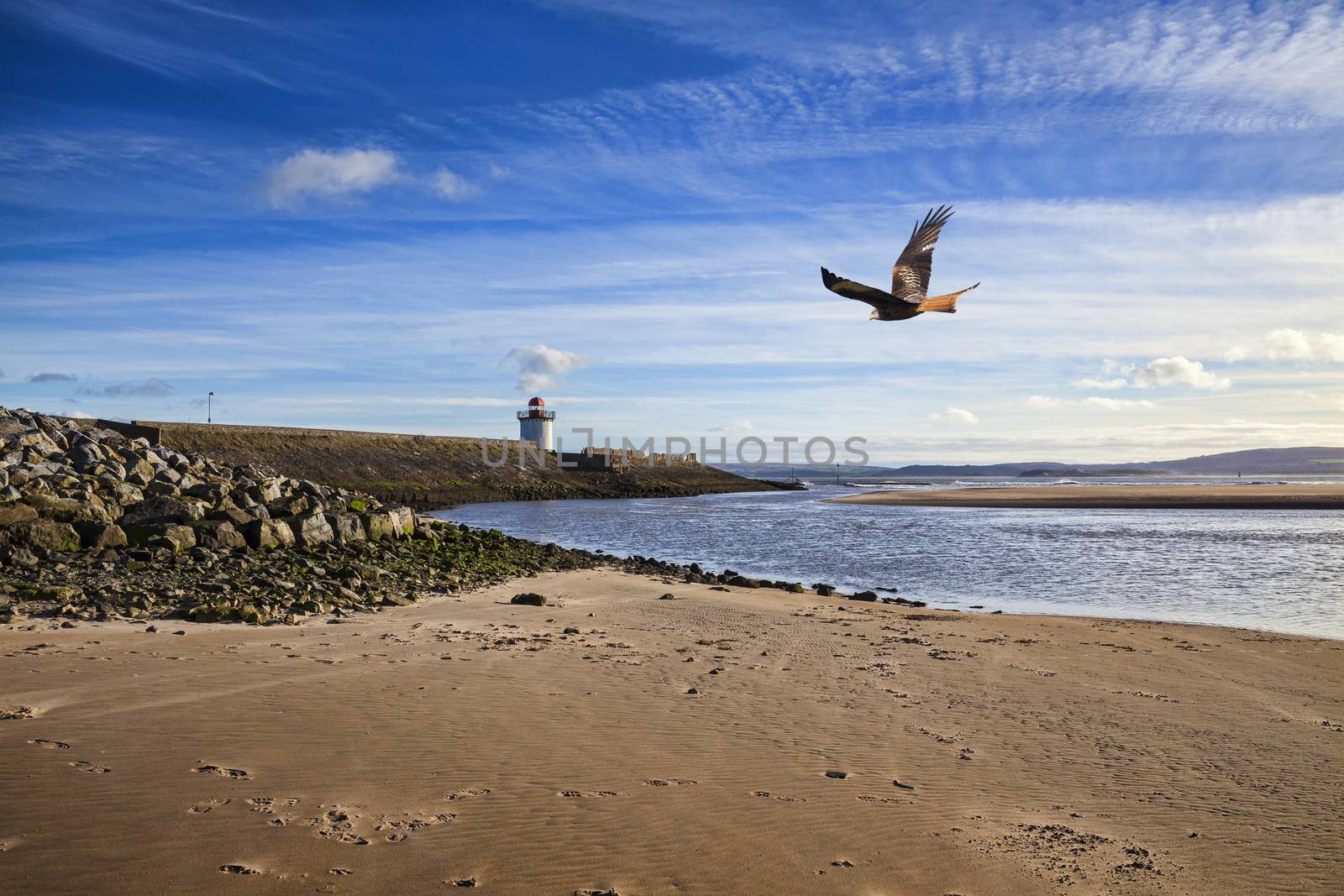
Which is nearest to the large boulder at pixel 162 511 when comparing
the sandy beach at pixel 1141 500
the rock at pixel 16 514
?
the rock at pixel 16 514

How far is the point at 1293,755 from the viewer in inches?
271

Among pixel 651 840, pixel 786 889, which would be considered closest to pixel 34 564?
pixel 651 840

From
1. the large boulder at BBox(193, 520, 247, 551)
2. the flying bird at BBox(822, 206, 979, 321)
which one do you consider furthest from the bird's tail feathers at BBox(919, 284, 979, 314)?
the large boulder at BBox(193, 520, 247, 551)

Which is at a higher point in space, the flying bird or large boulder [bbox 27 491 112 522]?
the flying bird

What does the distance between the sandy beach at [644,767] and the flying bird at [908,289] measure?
13.6 ft

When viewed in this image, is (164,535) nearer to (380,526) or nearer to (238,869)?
(380,526)

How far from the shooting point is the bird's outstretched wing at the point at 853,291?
9352mm

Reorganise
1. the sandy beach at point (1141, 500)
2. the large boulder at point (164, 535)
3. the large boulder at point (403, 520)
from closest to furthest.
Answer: the large boulder at point (164, 535) → the large boulder at point (403, 520) → the sandy beach at point (1141, 500)

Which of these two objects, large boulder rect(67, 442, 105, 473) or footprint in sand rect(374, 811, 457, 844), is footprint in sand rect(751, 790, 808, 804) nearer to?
footprint in sand rect(374, 811, 457, 844)

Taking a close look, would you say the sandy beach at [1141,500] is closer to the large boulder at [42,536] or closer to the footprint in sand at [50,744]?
the large boulder at [42,536]

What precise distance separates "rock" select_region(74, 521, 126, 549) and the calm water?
12.8 meters

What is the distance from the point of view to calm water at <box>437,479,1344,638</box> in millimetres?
16156

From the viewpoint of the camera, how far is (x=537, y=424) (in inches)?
3130

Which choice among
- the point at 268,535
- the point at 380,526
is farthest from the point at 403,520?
the point at 268,535
